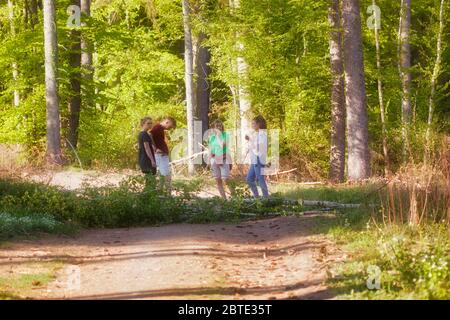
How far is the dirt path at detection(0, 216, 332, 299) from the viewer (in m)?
9.29

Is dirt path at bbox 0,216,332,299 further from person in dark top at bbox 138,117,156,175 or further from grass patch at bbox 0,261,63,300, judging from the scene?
person in dark top at bbox 138,117,156,175

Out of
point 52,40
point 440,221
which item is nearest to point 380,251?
point 440,221

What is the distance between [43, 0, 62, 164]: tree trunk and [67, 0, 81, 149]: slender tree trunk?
2.25m

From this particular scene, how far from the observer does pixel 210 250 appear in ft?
38.9

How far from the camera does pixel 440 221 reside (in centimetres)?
1162

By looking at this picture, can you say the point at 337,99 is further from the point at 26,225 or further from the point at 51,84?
the point at 26,225

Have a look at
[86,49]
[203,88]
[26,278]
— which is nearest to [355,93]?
[203,88]

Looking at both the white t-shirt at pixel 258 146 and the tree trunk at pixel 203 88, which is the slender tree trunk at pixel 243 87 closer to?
the tree trunk at pixel 203 88

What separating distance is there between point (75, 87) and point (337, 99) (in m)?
10.7

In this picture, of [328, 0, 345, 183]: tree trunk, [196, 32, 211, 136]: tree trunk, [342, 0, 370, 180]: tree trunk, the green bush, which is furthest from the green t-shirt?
[196, 32, 211, 136]: tree trunk

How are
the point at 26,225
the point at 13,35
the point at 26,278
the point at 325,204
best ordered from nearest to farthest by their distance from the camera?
the point at 26,278 < the point at 26,225 < the point at 325,204 < the point at 13,35

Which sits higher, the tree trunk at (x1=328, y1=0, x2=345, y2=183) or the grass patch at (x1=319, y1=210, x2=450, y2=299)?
the tree trunk at (x1=328, y1=0, x2=345, y2=183)

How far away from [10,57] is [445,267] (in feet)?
79.2

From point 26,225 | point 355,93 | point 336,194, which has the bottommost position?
point 26,225
